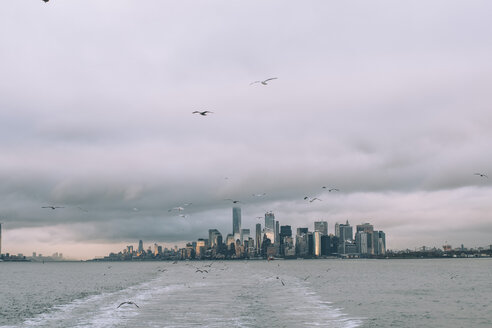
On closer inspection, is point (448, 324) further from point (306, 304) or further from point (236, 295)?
point (236, 295)

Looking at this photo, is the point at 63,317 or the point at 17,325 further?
the point at 63,317

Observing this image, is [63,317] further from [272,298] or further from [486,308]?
[486,308]

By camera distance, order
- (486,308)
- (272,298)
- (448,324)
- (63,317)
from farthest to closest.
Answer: (272,298), (486,308), (63,317), (448,324)

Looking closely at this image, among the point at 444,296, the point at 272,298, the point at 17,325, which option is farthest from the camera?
the point at 444,296

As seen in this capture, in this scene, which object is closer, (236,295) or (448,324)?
(448,324)

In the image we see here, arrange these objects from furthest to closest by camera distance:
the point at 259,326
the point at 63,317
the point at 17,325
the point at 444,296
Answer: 1. the point at 444,296
2. the point at 63,317
3. the point at 17,325
4. the point at 259,326

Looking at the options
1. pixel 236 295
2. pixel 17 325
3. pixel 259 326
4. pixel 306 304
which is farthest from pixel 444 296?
pixel 17 325

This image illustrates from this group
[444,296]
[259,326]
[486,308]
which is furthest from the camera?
[444,296]

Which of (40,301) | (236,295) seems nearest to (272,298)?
(236,295)

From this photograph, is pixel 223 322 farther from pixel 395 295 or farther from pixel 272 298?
pixel 395 295
